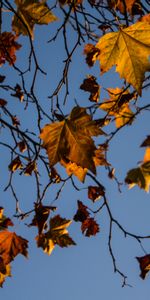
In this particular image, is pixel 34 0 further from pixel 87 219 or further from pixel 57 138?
pixel 87 219

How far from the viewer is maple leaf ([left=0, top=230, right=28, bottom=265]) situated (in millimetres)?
2598

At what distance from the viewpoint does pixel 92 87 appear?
3.17 metres

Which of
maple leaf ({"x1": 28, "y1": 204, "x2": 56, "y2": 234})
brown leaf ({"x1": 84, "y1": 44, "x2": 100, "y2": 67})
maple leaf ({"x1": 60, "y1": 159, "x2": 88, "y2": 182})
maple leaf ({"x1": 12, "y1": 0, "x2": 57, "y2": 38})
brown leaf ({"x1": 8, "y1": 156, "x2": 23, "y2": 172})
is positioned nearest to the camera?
maple leaf ({"x1": 60, "y1": 159, "x2": 88, "y2": 182})

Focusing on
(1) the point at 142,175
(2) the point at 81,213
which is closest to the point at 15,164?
(2) the point at 81,213

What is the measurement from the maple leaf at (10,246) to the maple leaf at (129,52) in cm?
134

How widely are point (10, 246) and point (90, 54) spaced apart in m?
1.61

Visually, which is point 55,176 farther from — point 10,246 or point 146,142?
point 146,142

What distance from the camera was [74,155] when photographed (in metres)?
2.05

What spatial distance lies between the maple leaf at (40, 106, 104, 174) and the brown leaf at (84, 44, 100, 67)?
3.28ft

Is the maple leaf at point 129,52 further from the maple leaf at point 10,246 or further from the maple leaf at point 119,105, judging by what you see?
the maple leaf at point 10,246

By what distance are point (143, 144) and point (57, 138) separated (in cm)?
63

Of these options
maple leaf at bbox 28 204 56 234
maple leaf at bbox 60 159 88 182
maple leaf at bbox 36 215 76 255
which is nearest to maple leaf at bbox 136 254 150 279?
maple leaf at bbox 36 215 76 255

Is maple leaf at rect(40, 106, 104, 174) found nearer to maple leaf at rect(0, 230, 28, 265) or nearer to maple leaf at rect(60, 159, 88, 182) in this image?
maple leaf at rect(60, 159, 88, 182)

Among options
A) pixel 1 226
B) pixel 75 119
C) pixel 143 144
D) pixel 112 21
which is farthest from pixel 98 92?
pixel 143 144
